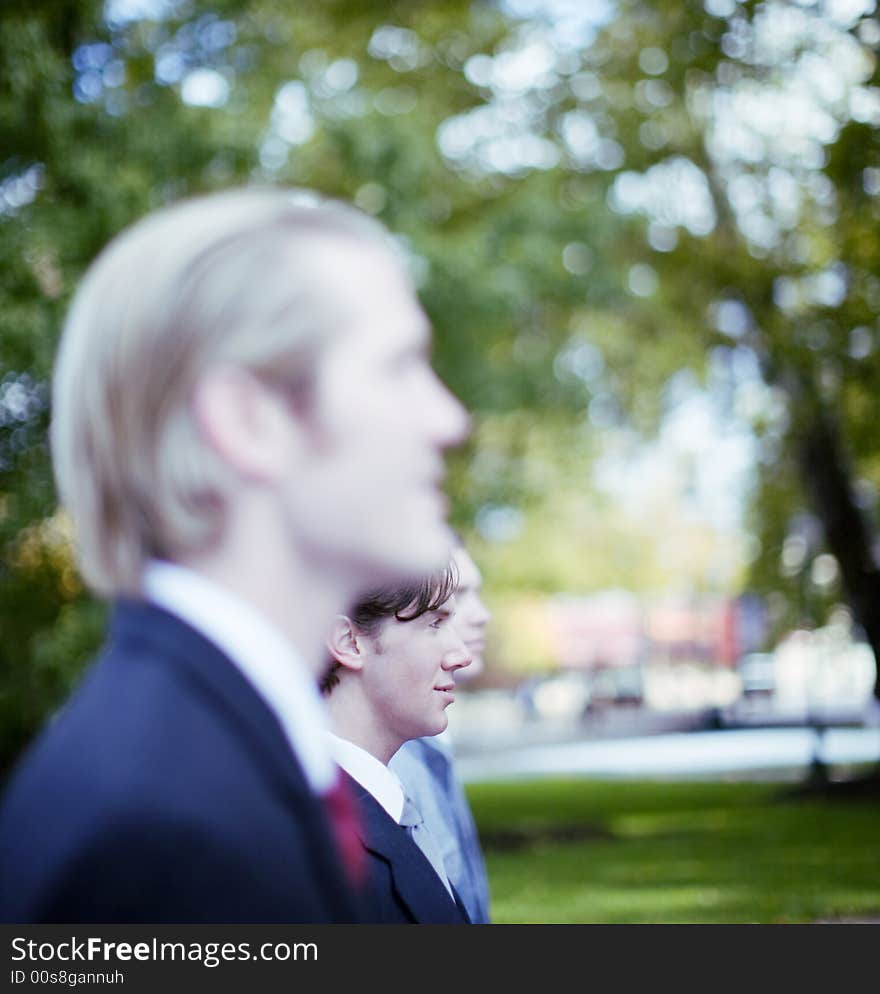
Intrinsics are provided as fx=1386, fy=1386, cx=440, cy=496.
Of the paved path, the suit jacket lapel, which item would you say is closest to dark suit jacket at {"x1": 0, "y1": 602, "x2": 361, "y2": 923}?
the suit jacket lapel

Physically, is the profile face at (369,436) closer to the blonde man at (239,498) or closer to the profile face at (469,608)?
the blonde man at (239,498)

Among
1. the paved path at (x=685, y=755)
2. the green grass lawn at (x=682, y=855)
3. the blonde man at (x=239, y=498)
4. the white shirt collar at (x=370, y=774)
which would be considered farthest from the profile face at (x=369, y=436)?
the paved path at (x=685, y=755)

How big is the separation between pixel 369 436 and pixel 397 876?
1.19m

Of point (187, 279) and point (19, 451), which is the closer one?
point (187, 279)

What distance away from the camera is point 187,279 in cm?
96

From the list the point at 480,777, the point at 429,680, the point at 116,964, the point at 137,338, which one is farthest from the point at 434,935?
the point at 480,777

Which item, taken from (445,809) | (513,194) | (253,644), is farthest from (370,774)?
(513,194)

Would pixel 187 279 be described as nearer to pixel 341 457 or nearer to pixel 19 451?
pixel 341 457

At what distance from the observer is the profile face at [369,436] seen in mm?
969

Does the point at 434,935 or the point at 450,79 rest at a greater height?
the point at 434,935

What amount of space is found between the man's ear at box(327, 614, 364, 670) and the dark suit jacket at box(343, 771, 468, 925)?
1.01 feet

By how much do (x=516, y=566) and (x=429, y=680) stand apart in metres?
30.6

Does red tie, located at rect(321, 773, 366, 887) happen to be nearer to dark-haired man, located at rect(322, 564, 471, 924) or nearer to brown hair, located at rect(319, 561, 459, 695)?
dark-haired man, located at rect(322, 564, 471, 924)

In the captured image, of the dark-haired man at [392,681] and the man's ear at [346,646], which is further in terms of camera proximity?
the man's ear at [346,646]
